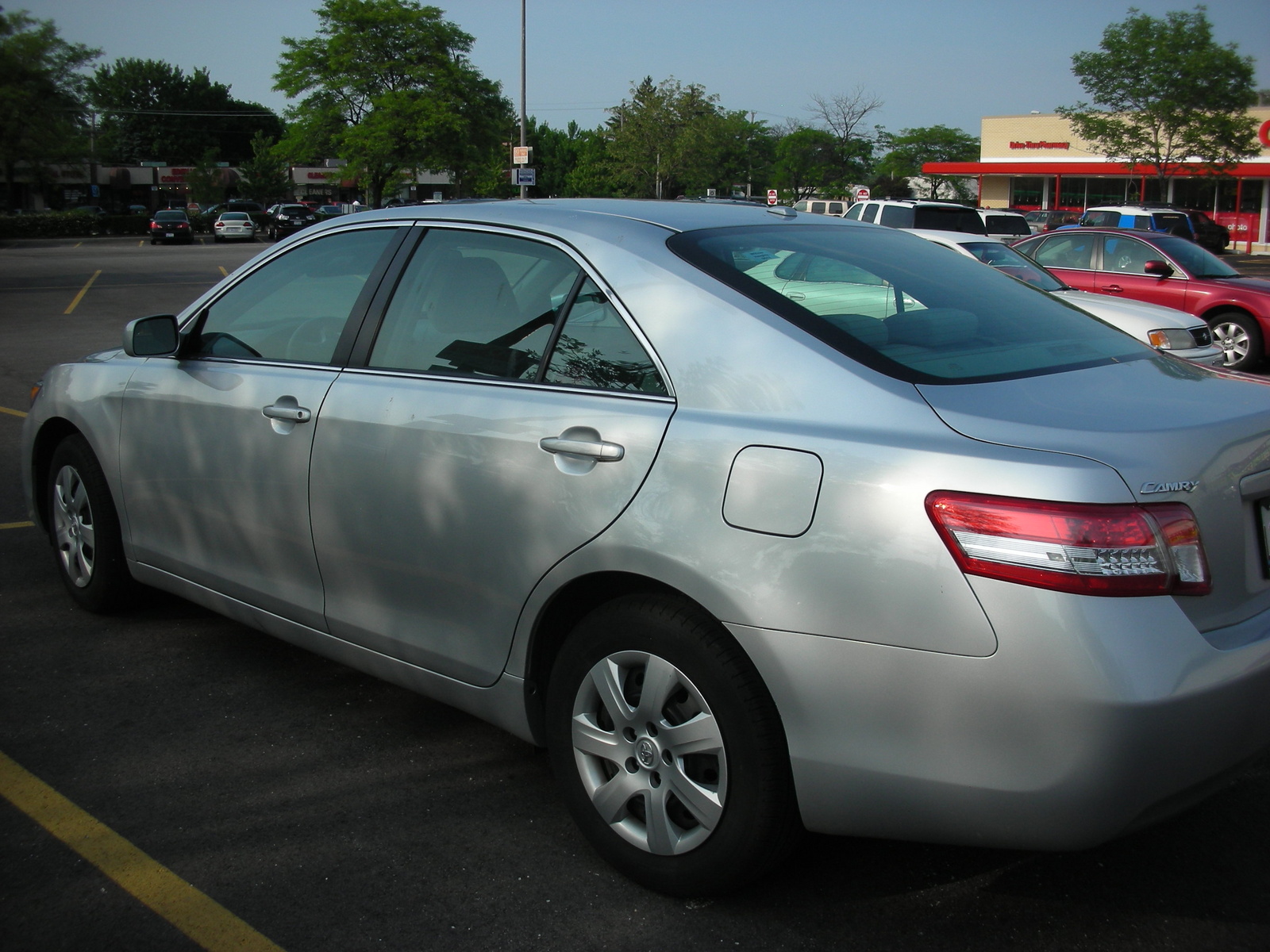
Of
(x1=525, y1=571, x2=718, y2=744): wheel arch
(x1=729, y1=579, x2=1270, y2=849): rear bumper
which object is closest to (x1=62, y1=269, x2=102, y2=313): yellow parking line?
(x1=525, y1=571, x2=718, y2=744): wheel arch

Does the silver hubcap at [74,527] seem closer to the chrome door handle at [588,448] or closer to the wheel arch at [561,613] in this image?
the wheel arch at [561,613]

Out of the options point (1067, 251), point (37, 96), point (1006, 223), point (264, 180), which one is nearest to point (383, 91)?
point (37, 96)

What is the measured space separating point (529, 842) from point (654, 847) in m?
0.50

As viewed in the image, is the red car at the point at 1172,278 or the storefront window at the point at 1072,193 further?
the storefront window at the point at 1072,193

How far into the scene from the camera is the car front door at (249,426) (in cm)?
354

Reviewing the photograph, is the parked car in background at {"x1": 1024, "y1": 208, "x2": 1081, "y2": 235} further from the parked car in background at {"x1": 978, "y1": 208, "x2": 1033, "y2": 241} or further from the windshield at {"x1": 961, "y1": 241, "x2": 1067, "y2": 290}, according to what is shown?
the windshield at {"x1": 961, "y1": 241, "x2": 1067, "y2": 290}

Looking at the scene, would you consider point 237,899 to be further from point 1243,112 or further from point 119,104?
point 119,104

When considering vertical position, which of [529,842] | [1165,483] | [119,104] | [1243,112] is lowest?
[529,842]

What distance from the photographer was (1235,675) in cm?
224

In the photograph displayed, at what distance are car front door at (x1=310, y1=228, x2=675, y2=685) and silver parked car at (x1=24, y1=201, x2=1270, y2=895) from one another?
0.03ft

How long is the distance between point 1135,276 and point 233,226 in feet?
152

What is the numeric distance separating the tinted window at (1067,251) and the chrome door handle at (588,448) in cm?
1217

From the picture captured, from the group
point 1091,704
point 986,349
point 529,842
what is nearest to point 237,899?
point 529,842

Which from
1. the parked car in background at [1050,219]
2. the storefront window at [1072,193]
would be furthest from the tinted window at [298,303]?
the storefront window at [1072,193]
